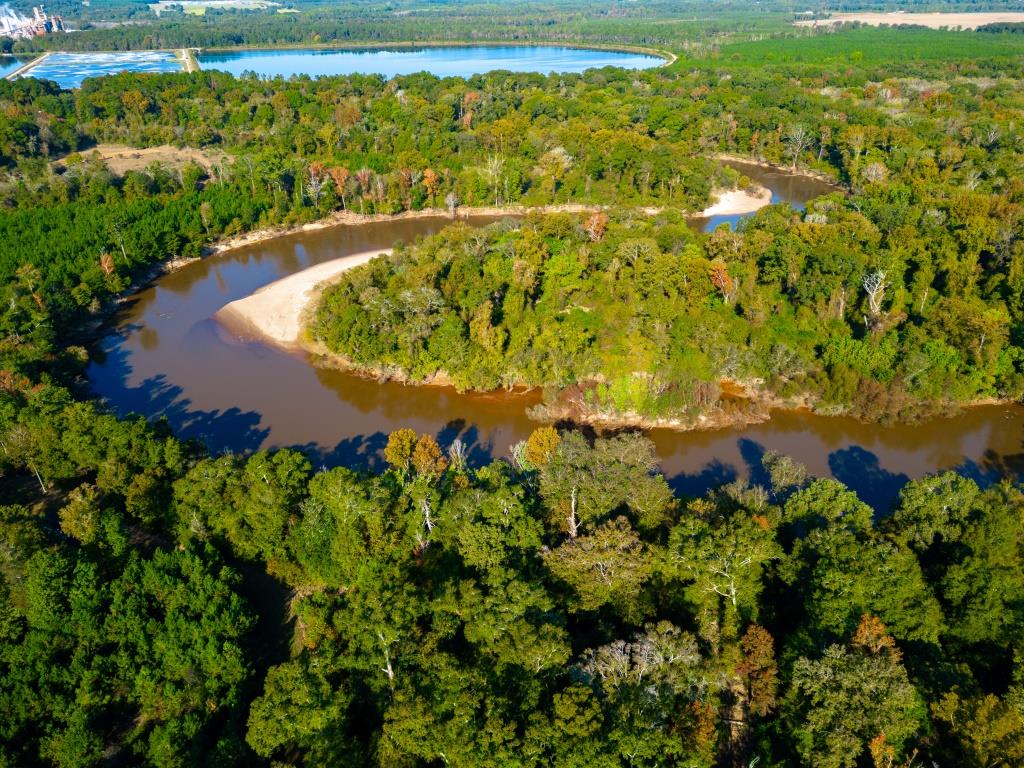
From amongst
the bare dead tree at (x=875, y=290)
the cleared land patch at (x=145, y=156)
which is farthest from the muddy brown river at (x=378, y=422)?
the cleared land patch at (x=145, y=156)

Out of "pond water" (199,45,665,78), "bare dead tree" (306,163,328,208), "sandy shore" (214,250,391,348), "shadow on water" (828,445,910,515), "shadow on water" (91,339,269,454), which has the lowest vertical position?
"shadow on water" (828,445,910,515)

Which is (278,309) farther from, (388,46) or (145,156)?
(388,46)

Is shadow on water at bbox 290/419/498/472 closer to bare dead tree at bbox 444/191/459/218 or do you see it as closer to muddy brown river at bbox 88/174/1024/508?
muddy brown river at bbox 88/174/1024/508

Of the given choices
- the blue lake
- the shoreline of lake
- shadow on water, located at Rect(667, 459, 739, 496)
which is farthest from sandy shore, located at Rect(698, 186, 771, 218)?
the blue lake

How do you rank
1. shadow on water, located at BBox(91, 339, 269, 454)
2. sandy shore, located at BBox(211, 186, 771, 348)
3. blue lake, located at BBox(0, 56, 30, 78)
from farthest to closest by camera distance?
blue lake, located at BBox(0, 56, 30, 78), sandy shore, located at BBox(211, 186, 771, 348), shadow on water, located at BBox(91, 339, 269, 454)

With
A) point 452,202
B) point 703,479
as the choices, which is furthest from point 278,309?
point 703,479

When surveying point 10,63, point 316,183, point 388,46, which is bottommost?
point 316,183
